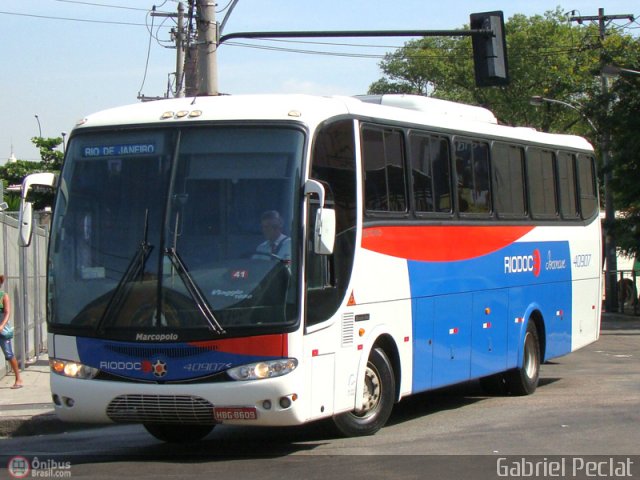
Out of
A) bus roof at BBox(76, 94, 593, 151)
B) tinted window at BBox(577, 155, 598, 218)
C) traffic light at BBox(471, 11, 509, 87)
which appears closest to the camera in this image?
bus roof at BBox(76, 94, 593, 151)

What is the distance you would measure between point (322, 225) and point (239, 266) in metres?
0.81

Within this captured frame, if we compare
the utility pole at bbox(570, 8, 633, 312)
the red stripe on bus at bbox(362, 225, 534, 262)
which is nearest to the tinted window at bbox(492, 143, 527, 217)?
the red stripe on bus at bbox(362, 225, 534, 262)

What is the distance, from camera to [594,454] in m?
9.80

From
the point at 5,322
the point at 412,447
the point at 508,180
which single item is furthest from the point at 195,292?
the point at 5,322

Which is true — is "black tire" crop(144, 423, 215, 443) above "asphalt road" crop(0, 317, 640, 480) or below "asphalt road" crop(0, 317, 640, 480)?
above

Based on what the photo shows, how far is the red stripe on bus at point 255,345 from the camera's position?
9.33 m

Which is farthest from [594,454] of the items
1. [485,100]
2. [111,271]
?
[485,100]

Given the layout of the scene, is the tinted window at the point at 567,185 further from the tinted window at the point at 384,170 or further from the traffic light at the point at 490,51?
the tinted window at the point at 384,170

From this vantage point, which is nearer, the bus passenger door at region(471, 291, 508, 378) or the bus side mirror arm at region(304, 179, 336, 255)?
the bus side mirror arm at region(304, 179, 336, 255)

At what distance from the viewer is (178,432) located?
11.2 meters

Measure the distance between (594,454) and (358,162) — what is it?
355cm

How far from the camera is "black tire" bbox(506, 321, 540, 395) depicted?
1491 cm

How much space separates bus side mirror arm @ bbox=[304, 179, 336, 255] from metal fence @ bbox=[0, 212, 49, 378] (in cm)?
904

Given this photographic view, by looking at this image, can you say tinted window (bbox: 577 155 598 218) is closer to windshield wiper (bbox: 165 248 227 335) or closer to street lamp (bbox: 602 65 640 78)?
windshield wiper (bbox: 165 248 227 335)
